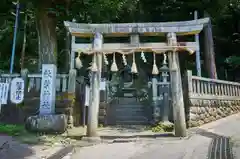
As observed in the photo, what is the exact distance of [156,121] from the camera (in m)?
10.5

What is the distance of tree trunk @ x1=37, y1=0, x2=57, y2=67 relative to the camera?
33.0 feet

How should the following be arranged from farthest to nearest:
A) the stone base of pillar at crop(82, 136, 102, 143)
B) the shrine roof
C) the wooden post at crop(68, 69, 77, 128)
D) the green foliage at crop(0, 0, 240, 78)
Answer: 1. the green foliage at crop(0, 0, 240, 78)
2. the wooden post at crop(68, 69, 77, 128)
3. the shrine roof
4. the stone base of pillar at crop(82, 136, 102, 143)

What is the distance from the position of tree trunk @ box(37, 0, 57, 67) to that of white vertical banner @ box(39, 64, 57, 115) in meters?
1.26

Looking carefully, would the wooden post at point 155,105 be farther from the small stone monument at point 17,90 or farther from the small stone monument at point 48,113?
the small stone monument at point 17,90

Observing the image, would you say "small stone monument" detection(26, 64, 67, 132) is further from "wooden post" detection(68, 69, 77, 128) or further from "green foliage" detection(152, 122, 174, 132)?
"green foliage" detection(152, 122, 174, 132)

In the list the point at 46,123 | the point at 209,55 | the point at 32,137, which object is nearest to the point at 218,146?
the point at 46,123

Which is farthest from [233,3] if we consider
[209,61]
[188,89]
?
[188,89]

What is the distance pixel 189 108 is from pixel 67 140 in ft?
15.4

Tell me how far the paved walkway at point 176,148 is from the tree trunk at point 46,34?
4.58 metres

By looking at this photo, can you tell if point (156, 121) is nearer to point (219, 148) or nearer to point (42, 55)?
point (219, 148)

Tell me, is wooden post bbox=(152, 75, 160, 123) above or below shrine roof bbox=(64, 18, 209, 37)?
below

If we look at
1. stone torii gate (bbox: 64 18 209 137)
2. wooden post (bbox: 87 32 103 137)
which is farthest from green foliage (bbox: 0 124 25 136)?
stone torii gate (bbox: 64 18 209 137)

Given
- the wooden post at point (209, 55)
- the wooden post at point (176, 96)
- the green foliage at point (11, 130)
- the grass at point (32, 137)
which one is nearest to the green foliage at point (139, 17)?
the wooden post at point (209, 55)

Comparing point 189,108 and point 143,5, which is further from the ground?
point 143,5
